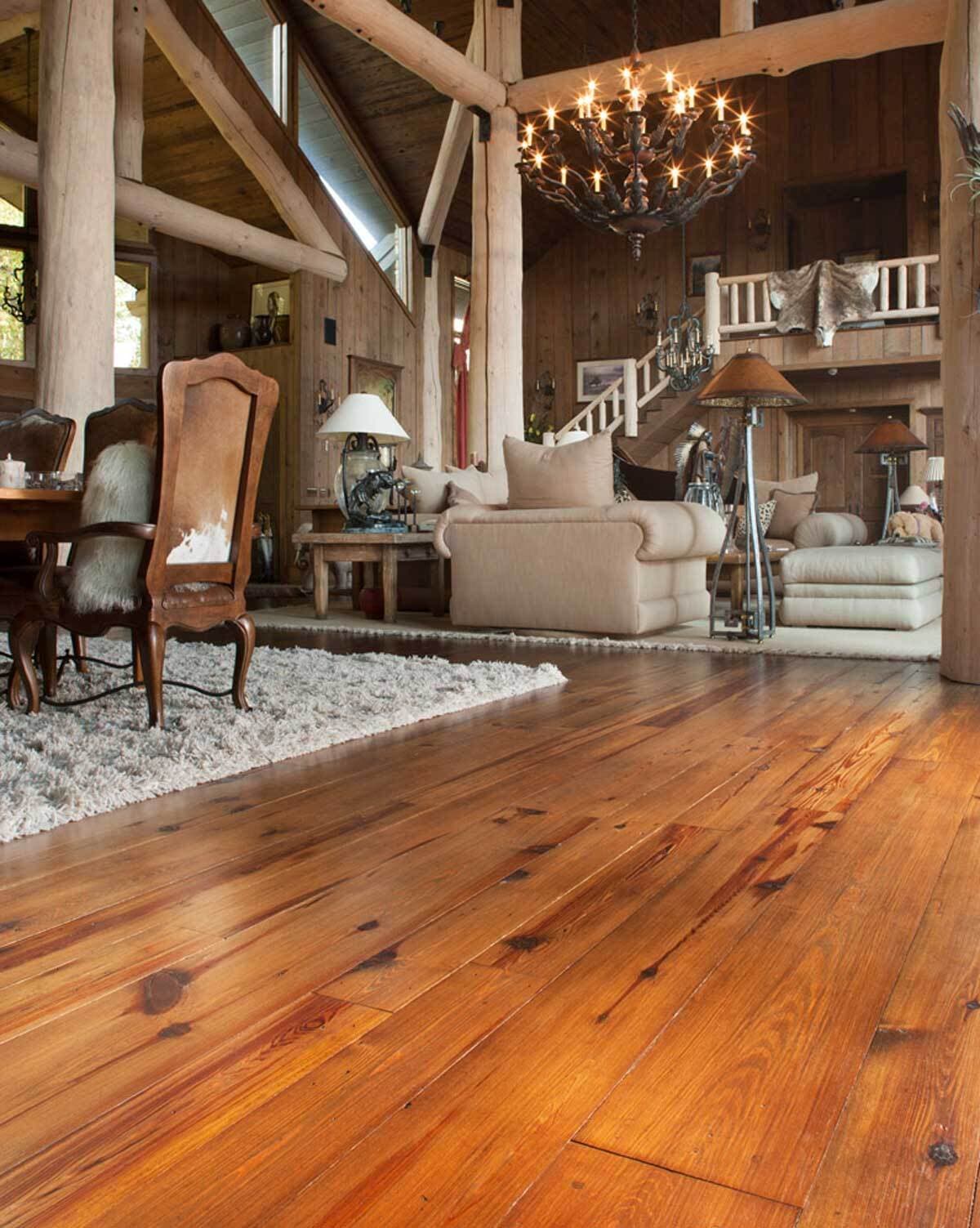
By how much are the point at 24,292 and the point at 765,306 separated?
6842 mm

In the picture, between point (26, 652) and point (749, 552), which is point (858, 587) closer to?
point (749, 552)

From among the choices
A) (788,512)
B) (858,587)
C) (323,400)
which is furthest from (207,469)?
(323,400)

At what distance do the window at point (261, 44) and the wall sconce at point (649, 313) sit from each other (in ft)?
16.2

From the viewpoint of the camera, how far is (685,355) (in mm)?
10375

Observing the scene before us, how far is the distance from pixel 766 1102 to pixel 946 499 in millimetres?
3289

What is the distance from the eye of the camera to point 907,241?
11.8 meters

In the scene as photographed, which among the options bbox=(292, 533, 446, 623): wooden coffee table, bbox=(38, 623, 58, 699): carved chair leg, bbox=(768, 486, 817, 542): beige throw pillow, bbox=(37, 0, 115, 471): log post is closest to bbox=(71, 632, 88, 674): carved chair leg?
bbox=(38, 623, 58, 699): carved chair leg

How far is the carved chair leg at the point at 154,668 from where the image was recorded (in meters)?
2.57

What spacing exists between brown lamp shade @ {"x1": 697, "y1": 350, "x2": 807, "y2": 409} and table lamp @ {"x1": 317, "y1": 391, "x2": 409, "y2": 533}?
209cm

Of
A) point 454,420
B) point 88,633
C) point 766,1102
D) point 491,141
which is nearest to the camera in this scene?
point 766,1102

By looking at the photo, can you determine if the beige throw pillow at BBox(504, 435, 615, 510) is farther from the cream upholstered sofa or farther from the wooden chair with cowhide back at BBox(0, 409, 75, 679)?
the wooden chair with cowhide back at BBox(0, 409, 75, 679)

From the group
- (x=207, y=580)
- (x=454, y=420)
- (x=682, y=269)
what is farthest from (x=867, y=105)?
(x=207, y=580)

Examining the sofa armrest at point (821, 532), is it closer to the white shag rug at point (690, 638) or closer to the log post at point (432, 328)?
the white shag rug at point (690, 638)

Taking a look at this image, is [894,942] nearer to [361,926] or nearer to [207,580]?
[361,926]
